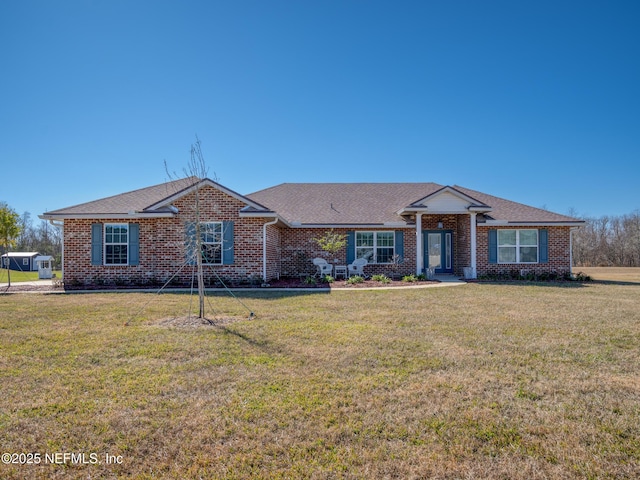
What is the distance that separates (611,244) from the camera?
129ft

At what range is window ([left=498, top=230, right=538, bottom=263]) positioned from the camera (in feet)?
58.5

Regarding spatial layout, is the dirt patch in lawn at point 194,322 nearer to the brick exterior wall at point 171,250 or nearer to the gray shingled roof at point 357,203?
the brick exterior wall at point 171,250

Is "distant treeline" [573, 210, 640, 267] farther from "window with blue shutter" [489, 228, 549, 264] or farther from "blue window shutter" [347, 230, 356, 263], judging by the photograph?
"blue window shutter" [347, 230, 356, 263]

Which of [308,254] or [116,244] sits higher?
[116,244]

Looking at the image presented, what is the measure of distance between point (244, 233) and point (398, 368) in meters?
11.1

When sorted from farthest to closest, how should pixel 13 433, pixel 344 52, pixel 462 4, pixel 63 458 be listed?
pixel 344 52
pixel 462 4
pixel 13 433
pixel 63 458

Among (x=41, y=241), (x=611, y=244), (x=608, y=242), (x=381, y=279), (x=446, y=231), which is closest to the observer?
(x=381, y=279)

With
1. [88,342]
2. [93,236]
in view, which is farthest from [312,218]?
[88,342]

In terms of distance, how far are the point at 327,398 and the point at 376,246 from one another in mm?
14659

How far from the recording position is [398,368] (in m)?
4.70

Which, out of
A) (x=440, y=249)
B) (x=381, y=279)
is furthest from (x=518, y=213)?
(x=381, y=279)

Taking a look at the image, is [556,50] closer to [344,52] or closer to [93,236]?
[344,52]

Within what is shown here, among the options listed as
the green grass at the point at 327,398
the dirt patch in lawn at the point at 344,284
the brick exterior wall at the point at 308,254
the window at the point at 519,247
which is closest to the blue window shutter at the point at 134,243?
the dirt patch in lawn at the point at 344,284

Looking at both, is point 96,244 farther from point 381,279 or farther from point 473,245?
point 473,245
